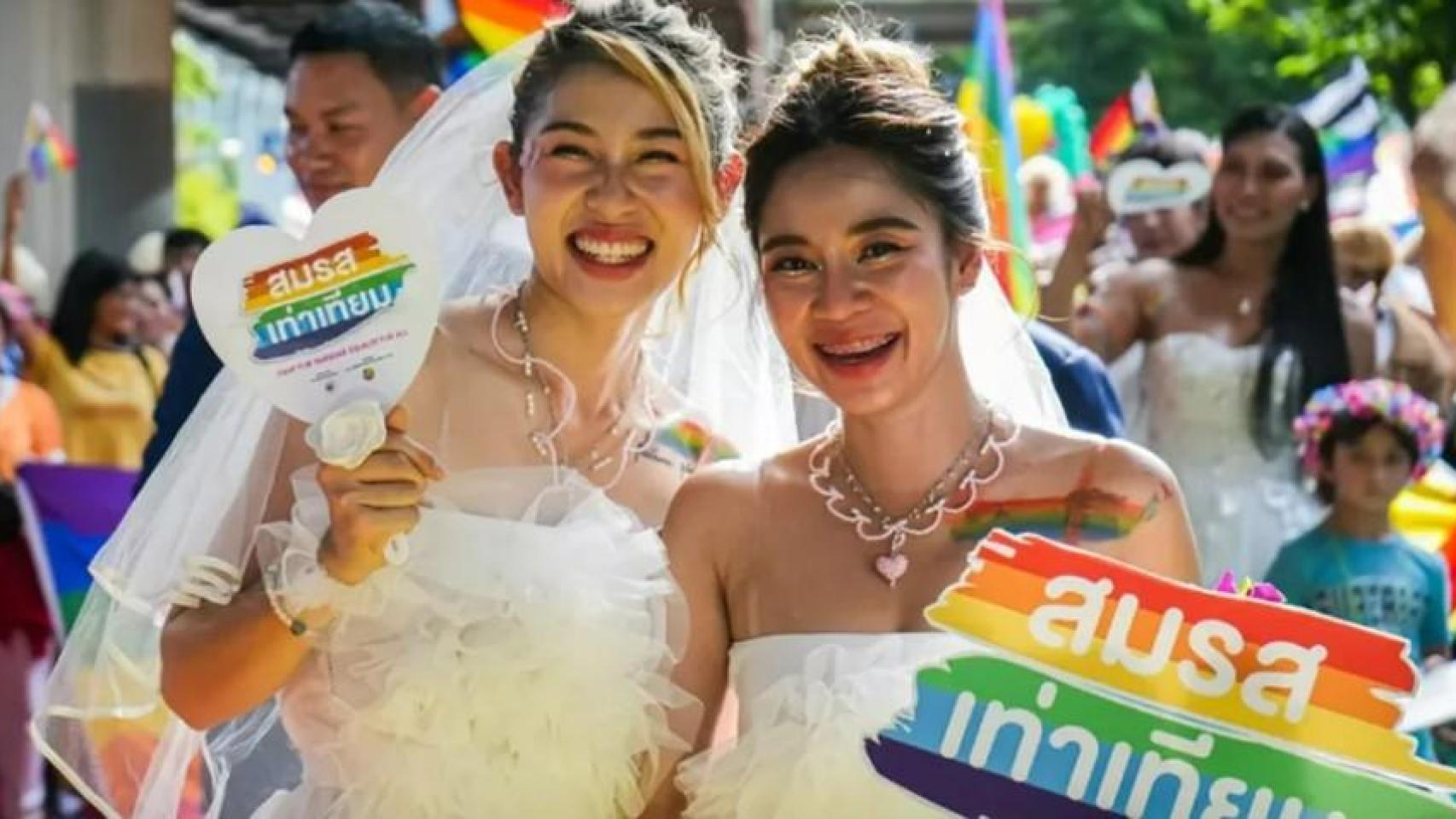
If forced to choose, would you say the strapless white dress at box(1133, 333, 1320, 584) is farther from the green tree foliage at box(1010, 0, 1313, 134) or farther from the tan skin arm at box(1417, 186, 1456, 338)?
the green tree foliage at box(1010, 0, 1313, 134)

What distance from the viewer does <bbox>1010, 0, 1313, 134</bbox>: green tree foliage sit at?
24891 millimetres

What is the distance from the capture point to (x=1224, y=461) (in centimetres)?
540

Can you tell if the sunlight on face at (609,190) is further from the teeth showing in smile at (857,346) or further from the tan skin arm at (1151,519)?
the tan skin arm at (1151,519)

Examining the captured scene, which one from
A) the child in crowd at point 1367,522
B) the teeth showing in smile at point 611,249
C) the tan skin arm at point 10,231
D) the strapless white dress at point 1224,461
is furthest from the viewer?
the tan skin arm at point 10,231

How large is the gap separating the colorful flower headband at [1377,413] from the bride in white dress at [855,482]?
103 inches

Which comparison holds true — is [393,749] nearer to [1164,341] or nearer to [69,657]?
[69,657]

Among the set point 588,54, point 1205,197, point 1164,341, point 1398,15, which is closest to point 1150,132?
point 1205,197

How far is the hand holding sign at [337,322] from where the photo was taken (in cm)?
248

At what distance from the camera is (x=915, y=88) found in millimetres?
2643

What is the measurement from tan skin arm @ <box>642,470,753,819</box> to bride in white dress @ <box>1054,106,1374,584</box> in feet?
9.35

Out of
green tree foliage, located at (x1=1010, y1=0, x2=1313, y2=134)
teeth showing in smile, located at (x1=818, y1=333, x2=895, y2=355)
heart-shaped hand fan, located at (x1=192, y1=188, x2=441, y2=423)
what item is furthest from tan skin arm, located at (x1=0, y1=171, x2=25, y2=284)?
green tree foliage, located at (x1=1010, y1=0, x2=1313, y2=134)

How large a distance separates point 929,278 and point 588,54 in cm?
55

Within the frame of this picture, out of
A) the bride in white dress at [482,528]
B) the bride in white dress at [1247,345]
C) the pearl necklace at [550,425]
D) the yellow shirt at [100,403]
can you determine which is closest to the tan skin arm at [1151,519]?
the bride in white dress at [482,528]

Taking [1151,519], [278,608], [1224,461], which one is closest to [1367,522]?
[1224,461]
